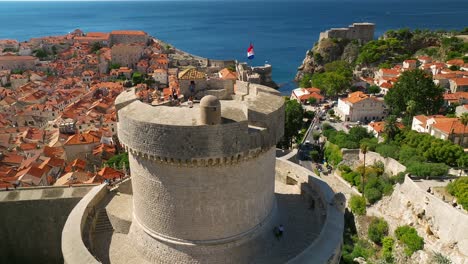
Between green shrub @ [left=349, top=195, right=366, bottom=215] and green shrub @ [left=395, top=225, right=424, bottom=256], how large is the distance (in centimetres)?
355

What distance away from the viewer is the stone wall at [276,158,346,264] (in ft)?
34.3

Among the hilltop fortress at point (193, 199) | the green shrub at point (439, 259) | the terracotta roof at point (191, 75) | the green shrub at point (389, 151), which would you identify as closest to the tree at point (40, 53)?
the green shrub at point (389, 151)

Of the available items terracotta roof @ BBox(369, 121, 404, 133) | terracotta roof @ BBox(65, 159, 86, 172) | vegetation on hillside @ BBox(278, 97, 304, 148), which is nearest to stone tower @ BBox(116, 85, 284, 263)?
terracotta roof @ BBox(65, 159, 86, 172)

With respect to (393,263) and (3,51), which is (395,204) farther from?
(3,51)

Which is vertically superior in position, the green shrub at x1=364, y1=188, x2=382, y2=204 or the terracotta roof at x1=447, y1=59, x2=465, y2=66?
the terracotta roof at x1=447, y1=59, x2=465, y2=66

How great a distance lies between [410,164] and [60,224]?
2784cm

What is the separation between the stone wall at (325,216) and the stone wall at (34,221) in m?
8.72

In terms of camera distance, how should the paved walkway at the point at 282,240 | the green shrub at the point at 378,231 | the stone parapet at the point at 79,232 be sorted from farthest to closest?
1. the green shrub at the point at 378,231
2. the paved walkway at the point at 282,240
3. the stone parapet at the point at 79,232

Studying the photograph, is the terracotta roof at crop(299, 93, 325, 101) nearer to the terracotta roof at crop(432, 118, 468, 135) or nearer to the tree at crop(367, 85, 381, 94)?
the tree at crop(367, 85, 381, 94)

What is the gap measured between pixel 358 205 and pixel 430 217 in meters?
5.93

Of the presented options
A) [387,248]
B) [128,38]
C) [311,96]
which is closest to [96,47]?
[128,38]

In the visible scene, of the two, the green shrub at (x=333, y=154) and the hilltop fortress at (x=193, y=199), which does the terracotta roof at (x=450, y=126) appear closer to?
the green shrub at (x=333, y=154)

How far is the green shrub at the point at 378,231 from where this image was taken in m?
29.7

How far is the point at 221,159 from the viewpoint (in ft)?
30.9
